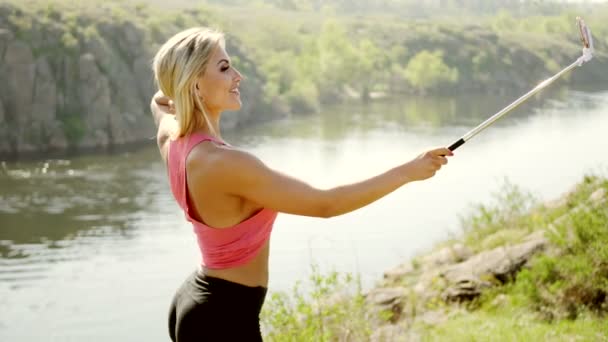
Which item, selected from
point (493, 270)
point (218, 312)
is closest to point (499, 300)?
point (493, 270)

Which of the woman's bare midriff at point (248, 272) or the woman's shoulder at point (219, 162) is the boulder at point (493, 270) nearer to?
the woman's bare midriff at point (248, 272)

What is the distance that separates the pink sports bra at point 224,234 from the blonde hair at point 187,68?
55 mm

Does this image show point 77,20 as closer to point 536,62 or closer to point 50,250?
point 50,250

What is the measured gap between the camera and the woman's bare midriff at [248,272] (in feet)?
8.32

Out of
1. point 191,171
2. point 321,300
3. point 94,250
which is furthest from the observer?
point 94,250

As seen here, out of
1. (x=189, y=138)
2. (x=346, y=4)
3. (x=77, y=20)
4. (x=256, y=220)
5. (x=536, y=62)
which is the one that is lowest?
(x=346, y=4)

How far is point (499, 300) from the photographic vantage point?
23.0 ft

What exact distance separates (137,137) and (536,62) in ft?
140

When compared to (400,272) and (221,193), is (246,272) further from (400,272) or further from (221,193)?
(400,272)

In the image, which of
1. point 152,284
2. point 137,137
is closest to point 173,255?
point 152,284

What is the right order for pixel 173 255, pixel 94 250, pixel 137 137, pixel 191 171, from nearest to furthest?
1. pixel 191 171
2. pixel 173 255
3. pixel 94 250
4. pixel 137 137

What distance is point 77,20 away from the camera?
51688 millimetres

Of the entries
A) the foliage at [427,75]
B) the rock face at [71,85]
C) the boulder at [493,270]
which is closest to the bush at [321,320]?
the boulder at [493,270]

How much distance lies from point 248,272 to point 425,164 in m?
0.61
